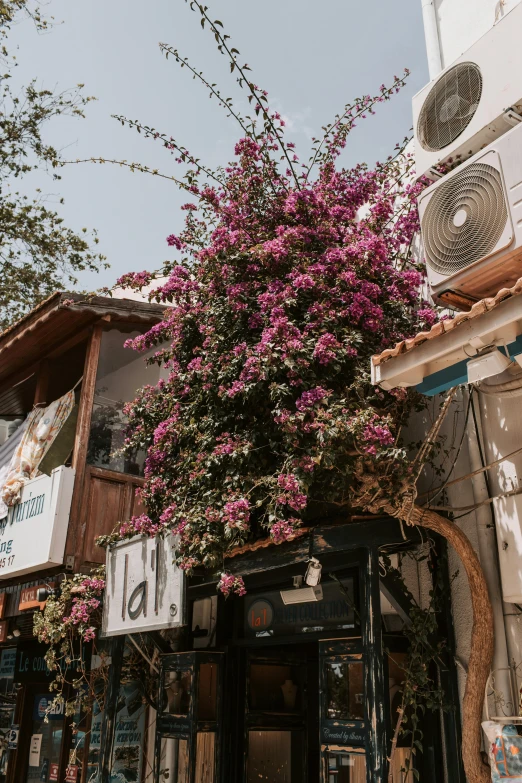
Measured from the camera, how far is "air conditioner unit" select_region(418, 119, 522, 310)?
4.86m

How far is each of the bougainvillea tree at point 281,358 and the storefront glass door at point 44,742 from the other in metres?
4.49

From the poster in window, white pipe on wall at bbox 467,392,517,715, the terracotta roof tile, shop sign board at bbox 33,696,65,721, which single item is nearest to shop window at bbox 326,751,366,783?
white pipe on wall at bbox 467,392,517,715

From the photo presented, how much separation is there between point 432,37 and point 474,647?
5.80 meters

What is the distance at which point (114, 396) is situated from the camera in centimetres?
920

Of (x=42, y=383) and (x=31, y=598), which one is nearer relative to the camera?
(x=31, y=598)

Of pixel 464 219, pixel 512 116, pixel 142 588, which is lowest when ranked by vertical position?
pixel 142 588

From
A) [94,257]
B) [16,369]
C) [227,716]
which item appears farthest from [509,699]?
[94,257]

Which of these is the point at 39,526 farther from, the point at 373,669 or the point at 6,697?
the point at 6,697

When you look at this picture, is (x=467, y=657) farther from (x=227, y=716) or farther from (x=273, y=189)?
(x=273, y=189)

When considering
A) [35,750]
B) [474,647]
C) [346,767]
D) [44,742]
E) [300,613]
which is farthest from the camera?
[35,750]

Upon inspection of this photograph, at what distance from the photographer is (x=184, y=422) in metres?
6.46

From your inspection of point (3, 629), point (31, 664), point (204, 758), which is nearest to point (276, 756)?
point (204, 758)

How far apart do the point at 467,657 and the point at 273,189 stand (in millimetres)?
4537

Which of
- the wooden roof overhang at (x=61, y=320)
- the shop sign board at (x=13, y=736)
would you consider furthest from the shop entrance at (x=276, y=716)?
the shop sign board at (x=13, y=736)
